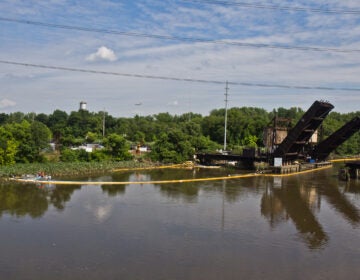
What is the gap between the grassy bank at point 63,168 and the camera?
24953 mm

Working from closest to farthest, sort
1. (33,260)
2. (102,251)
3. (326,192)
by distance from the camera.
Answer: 1. (33,260)
2. (102,251)
3. (326,192)

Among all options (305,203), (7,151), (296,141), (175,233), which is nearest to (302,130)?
(296,141)

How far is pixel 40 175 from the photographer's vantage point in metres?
24.7

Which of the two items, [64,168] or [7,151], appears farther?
[64,168]

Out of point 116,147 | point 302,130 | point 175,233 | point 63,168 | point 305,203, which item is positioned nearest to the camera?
point 175,233

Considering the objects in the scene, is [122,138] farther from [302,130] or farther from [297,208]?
[297,208]

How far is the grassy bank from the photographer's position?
2495 cm

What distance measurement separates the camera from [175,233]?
13.3 meters

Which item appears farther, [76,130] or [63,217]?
[76,130]

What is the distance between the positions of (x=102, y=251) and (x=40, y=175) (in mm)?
15037

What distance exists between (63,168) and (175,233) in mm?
16702

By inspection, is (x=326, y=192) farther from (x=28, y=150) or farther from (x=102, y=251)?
(x=28, y=150)

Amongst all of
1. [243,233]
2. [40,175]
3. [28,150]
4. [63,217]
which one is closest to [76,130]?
[28,150]

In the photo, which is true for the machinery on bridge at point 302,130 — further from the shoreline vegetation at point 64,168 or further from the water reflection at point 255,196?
the shoreline vegetation at point 64,168
